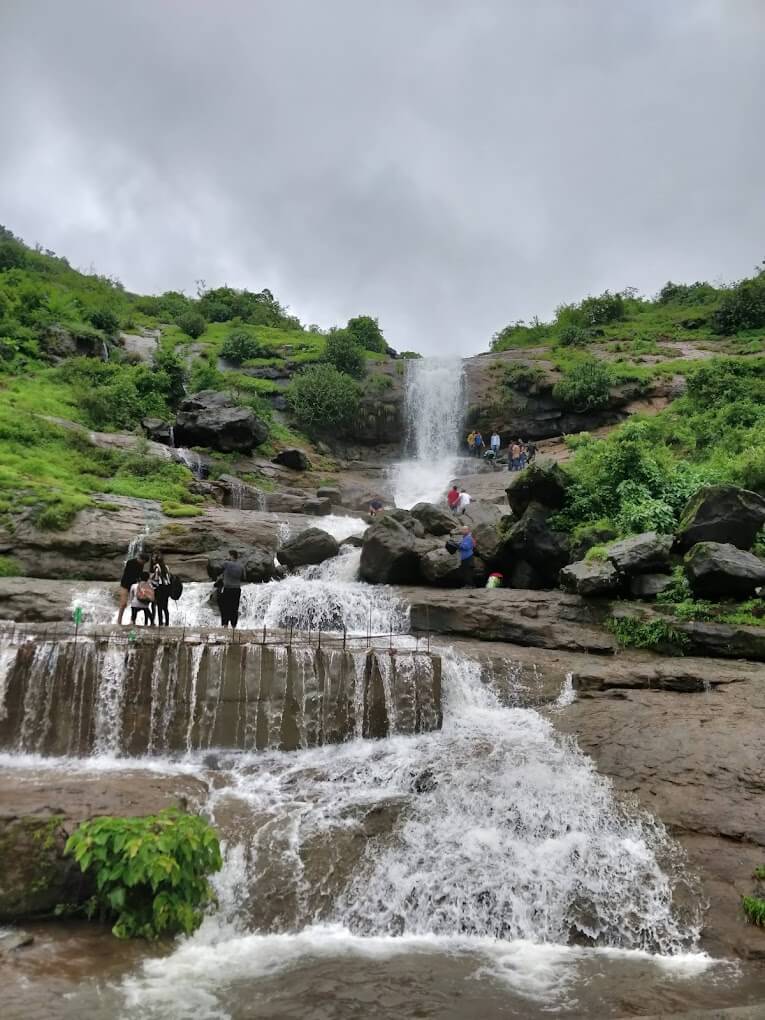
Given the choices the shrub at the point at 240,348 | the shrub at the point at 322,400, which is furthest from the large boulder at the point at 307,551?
the shrub at the point at 240,348

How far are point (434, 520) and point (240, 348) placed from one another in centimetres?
2609

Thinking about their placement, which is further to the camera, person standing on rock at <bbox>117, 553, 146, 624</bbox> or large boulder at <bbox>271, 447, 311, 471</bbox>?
large boulder at <bbox>271, 447, 311, 471</bbox>

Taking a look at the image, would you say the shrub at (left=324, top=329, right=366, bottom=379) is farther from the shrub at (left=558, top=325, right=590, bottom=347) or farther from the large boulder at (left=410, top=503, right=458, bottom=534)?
the large boulder at (left=410, top=503, right=458, bottom=534)

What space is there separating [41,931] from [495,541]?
1420cm

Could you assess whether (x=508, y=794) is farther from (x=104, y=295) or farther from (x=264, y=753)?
(x=104, y=295)

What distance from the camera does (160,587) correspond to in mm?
14547

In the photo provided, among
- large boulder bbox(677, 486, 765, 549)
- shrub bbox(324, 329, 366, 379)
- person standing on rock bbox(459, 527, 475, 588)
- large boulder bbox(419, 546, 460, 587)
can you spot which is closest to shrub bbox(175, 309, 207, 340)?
shrub bbox(324, 329, 366, 379)

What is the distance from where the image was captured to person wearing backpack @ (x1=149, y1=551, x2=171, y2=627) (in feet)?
47.5

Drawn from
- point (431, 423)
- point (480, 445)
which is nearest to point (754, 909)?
point (480, 445)

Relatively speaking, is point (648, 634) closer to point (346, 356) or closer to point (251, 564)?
point (251, 564)

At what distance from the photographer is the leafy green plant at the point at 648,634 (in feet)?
44.1

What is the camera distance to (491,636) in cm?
1529

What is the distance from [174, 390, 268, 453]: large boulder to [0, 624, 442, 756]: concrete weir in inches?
728

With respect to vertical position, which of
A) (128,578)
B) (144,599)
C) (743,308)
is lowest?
(144,599)
